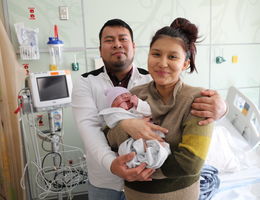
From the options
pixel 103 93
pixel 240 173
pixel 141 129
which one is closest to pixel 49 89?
pixel 103 93

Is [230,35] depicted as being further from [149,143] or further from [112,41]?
[149,143]

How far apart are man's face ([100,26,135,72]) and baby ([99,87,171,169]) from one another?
10.8 inches

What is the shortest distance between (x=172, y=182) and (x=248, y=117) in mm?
1551

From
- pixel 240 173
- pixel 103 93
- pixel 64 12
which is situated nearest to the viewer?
pixel 103 93

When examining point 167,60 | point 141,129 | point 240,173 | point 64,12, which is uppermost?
point 64,12

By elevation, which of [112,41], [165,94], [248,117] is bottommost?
[248,117]

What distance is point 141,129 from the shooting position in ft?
2.87

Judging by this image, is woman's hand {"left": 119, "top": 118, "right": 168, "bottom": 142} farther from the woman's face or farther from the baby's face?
the woman's face

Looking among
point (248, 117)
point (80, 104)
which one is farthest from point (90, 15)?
point (248, 117)

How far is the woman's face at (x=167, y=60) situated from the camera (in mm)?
946

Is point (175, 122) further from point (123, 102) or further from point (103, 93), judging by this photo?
point (103, 93)

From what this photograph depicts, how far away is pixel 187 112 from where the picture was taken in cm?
91

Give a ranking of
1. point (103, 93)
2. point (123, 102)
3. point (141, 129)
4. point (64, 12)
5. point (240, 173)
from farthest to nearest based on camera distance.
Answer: point (64, 12), point (240, 173), point (103, 93), point (123, 102), point (141, 129)

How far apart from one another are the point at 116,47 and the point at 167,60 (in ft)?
1.37
